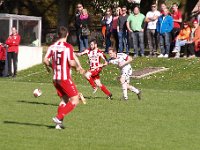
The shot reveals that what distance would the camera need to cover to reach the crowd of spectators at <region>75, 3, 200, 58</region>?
32.0 metres

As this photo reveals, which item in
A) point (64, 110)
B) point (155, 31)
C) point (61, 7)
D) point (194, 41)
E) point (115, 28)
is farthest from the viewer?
point (61, 7)

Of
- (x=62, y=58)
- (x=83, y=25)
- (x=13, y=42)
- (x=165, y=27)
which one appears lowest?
(x=13, y=42)

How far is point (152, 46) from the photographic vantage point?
33656mm

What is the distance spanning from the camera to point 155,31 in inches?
1291

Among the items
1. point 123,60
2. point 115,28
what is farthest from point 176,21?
point 123,60

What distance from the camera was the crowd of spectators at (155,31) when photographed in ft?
105

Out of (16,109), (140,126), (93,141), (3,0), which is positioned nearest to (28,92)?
(16,109)

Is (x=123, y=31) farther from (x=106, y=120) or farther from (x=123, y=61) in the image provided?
(x=106, y=120)

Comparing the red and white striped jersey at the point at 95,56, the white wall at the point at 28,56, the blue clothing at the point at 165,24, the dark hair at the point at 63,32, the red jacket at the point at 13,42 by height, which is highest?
the dark hair at the point at 63,32

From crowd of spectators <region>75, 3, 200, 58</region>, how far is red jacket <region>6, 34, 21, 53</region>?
3561mm

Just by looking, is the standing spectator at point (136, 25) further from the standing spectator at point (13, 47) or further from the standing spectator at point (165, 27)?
the standing spectator at point (13, 47)

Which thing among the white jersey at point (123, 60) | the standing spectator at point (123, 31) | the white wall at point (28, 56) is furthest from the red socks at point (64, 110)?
the white wall at point (28, 56)

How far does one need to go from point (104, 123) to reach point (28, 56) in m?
19.1

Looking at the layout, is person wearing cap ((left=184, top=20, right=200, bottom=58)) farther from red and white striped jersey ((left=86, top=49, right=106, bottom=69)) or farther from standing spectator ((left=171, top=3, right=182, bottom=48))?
red and white striped jersey ((left=86, top=49, right=106, bottom=69))
